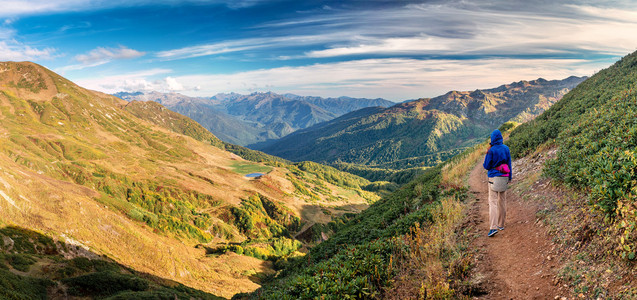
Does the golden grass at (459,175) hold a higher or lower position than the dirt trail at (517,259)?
lower

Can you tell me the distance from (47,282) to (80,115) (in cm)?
21229

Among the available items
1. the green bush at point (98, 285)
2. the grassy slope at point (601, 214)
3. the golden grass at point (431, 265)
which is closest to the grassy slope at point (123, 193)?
the green bush at point (98, 285)

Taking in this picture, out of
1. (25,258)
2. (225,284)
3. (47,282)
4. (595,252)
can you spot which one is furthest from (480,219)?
(225,284)

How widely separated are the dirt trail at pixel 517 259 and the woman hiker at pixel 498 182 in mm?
402

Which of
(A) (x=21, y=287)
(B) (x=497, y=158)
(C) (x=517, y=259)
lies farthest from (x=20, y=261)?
(B) (x=497, y=158)

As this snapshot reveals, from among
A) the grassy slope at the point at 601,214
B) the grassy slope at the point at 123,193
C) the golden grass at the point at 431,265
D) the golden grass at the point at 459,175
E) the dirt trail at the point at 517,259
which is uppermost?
the grassy slope at the point at 601,214

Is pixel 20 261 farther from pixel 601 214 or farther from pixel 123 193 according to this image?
pixel 123 193

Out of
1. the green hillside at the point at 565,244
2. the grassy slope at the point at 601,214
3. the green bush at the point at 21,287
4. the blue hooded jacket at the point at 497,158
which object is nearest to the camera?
the grassy slope at the point at 601,214

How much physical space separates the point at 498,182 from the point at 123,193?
10290cm

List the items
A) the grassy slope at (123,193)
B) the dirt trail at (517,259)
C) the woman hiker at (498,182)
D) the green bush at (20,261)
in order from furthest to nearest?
the grassy slope at (123,193), the green bush at (20,261), the woman hiker at (498,182), the dirt trail at (517,259)

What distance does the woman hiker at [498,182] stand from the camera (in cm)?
910

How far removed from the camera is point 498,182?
30.2 feet

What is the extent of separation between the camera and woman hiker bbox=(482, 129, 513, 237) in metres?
9.10

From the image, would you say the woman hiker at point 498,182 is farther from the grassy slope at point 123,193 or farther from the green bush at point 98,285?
the grassy slope at point 123,193
